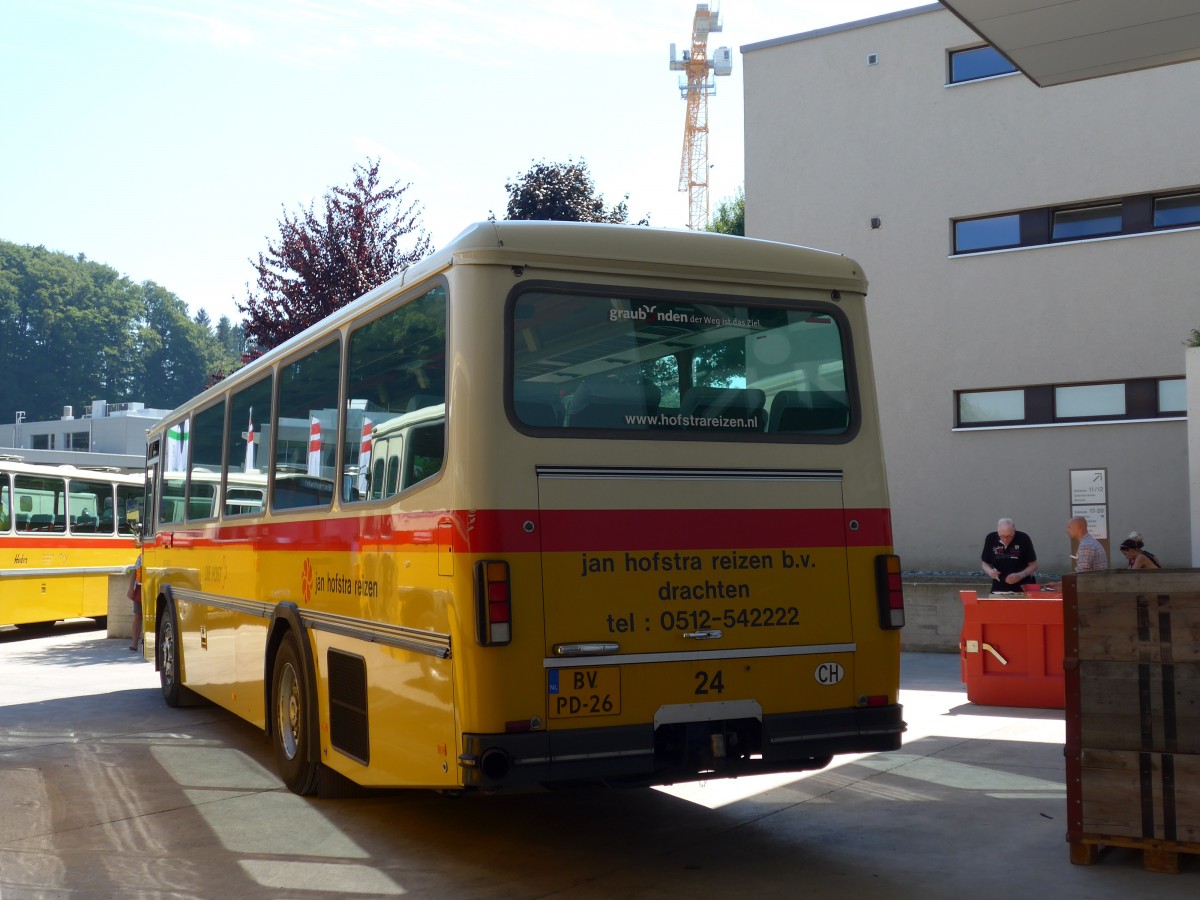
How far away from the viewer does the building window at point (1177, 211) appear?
20688mm

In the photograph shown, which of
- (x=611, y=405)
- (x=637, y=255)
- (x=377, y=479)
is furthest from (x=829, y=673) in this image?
(x=377, y=479)

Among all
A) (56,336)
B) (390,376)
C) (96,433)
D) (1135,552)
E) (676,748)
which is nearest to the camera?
(676,748)

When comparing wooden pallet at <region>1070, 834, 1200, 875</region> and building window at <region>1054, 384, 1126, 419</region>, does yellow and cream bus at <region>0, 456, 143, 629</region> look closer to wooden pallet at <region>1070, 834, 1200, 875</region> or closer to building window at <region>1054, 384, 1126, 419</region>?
building window at <region>1054, 384, 1126, 419</region>

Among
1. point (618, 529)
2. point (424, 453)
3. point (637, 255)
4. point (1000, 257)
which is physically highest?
point (1000, 257)

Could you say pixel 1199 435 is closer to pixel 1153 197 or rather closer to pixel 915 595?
pixel 915 595

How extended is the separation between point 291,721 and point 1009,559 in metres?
8.52

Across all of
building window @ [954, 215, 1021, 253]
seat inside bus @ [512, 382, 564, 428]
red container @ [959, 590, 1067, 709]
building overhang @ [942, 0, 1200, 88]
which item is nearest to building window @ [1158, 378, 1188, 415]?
building window @ [954, 215, 1021, 253]

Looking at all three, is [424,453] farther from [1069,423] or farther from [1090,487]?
[1069,423]

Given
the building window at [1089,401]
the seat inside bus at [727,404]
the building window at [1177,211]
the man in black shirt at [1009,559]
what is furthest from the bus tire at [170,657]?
the building window at [1177,211]

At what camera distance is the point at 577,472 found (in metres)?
6.21

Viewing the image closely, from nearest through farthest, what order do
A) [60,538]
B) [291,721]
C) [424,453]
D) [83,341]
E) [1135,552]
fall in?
[424,453] → [291,721] → [1135,552] → [60,538] → [83,341]

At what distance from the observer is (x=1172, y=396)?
20531 mm

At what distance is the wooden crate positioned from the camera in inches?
237

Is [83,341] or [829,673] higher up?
[83,341]
